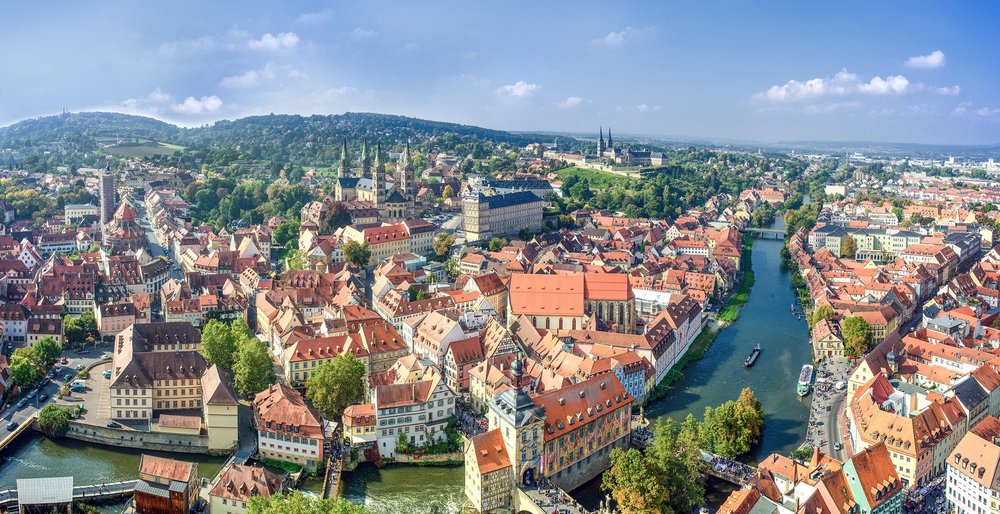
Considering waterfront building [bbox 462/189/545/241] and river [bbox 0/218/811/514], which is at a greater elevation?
waterfront building [bbox 462/189/545/241]

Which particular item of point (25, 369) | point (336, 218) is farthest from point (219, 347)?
point (336, 218)

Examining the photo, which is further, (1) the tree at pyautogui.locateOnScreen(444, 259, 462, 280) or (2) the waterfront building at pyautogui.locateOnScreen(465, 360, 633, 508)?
(1) the tree at pyautogui.locateOnScreen(444, 259, 462, 280)

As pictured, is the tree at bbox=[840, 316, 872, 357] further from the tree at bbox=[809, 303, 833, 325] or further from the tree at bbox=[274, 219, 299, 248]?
the tree at bbox=[274, 219, 299, 248]

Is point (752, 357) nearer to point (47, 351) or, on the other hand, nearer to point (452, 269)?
point (452, 269)

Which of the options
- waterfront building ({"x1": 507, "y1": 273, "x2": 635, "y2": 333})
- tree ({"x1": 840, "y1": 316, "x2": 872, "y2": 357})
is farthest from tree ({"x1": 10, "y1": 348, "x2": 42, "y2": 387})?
tree ({"x1": 840, "y1": 316, "x2": 872, "y2": 357})

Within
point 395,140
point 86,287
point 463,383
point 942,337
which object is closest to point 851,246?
point 942,337

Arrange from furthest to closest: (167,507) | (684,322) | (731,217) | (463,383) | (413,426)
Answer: (731,217) → (684,322) → (463,383) → (413,426) → (167,507)

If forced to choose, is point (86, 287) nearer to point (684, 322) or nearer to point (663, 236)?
point (684, 322)

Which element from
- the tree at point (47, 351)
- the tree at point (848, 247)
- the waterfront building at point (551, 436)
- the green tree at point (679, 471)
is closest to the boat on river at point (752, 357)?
the waterfront building at point (551, 436)
